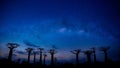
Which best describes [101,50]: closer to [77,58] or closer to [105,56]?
[105,56]

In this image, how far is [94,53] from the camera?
41.5m

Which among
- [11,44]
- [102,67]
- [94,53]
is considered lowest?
[102,67]

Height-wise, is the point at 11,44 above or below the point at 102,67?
above

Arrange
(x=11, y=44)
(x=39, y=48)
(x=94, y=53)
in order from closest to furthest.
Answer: (x=11, y=44), (x=94, y=53), (x=39, y=48)

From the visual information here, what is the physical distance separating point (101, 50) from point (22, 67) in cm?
2713

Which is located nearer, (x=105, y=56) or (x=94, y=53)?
(x=105, y=56)

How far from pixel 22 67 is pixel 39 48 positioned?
2728 cm

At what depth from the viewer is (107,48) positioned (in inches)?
1561

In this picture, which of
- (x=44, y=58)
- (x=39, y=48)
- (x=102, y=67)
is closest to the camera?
(x=102, y=67)

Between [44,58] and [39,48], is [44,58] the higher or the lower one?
the lower one

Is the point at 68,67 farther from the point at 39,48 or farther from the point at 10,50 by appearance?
the point at 39,48

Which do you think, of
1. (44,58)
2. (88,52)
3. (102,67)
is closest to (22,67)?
(102,67)

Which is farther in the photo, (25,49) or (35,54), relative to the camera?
(35,54)

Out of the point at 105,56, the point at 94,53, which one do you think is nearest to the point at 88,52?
the point at 94,53
